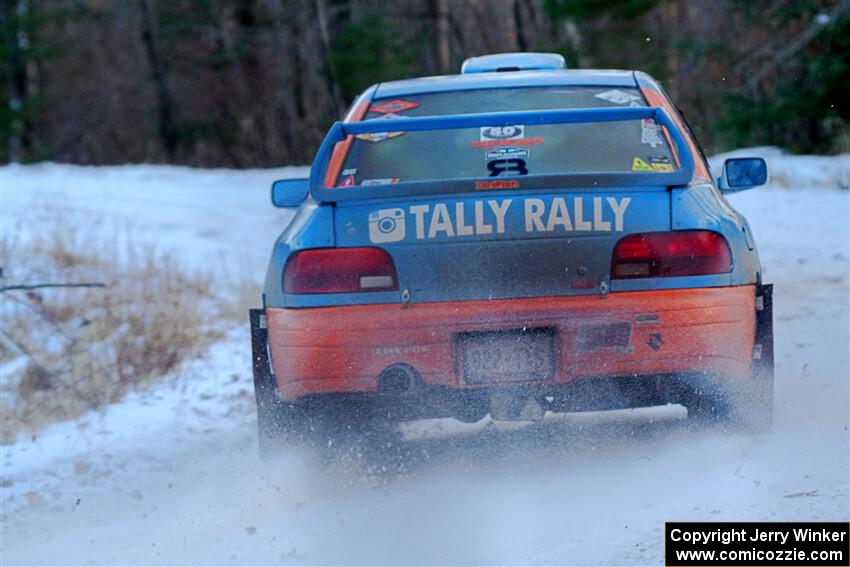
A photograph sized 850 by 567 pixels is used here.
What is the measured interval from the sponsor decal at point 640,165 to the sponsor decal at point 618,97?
536 mm

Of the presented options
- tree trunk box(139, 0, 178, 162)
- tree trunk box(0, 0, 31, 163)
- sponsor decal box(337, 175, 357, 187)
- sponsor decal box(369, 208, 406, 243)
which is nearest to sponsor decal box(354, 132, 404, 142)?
sponsor decal box(337, 175, 357, 187)

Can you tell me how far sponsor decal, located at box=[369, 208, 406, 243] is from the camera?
4.64 m

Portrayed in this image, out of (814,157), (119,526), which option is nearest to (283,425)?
(119,526)

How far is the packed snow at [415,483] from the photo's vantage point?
412 cm

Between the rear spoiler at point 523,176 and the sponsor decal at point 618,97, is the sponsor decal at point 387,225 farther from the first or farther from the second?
the sponsor decal at point 618,97

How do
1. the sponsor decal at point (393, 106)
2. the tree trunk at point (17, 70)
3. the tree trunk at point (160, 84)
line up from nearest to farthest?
the sponsor decal at point (393, 106) < the tree trunk at point (160, 84) < the tree trunk at point (17, 70)

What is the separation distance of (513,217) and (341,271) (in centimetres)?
62

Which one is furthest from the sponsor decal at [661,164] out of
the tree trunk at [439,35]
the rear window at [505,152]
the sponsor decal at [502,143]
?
the tree trunk at [439,35]

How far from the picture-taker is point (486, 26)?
3612cm

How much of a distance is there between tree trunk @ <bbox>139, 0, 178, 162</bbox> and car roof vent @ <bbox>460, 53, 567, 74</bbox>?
29.4 meters

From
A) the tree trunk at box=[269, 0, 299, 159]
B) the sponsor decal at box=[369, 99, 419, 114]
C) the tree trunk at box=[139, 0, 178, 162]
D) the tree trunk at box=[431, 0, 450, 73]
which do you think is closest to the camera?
the sponsor decal at box=[369, 99, 419, 114]

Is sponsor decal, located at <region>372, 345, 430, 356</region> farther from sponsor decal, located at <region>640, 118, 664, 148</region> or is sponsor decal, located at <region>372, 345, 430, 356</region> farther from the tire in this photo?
sponsor decal, located at <region>640, 118, 664, 148</region>

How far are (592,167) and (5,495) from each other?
267 centimetres

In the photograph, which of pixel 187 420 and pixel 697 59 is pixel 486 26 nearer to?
pixel 697 59
